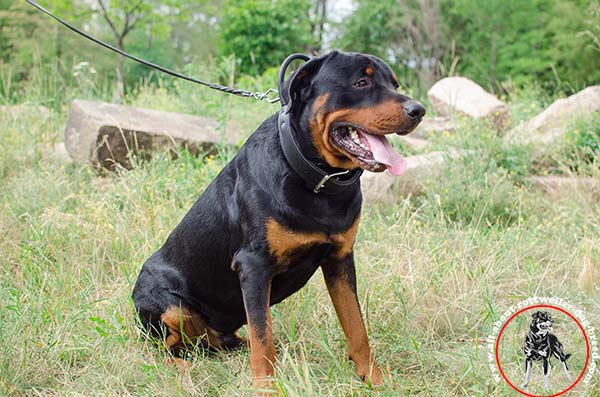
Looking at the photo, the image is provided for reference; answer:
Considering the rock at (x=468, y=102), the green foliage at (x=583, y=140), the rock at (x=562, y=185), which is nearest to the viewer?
the rock at (x=562, y=185)

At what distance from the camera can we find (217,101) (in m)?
7.79

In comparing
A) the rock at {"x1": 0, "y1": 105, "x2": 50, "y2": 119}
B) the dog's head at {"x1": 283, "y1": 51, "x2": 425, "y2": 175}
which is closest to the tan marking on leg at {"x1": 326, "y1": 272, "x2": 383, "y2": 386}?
the dog's head at {"x1": 283, "y1": 51, "x2": 425, "y2": 175}

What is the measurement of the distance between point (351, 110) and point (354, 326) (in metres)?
1.04

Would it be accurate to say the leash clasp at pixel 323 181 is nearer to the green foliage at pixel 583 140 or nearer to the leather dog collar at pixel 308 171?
the leather dog collar at pixel 308 171

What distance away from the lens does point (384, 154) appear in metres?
2.74

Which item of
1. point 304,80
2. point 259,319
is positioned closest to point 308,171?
point 304,80

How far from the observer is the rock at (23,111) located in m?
7.46

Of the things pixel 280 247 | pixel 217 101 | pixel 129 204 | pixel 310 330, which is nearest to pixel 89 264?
pixel 129 204

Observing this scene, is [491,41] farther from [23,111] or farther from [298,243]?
[298,243]

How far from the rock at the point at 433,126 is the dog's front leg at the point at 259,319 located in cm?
531

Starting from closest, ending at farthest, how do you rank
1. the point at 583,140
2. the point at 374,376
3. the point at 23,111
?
the point at 374,376
the point at 583,140
the point at 23,111

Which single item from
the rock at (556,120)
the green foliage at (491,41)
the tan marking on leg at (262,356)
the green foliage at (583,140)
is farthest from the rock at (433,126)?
the green foliage at (491,41)

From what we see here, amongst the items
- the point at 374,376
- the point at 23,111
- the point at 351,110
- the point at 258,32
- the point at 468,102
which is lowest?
the point at 23,111

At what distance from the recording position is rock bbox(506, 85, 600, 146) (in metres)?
6.82
